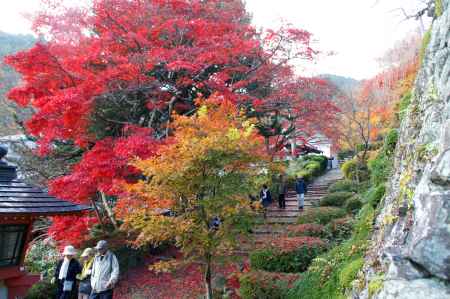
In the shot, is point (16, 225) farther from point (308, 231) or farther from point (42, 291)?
point (308, 231)

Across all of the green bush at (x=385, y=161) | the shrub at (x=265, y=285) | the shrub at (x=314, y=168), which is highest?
the shrub at (x=314, y=168)

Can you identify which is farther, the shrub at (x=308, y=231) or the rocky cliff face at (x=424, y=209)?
the shrub at (x=308, y=231)

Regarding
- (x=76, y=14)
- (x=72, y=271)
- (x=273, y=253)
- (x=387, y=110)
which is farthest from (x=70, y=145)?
(x=387, y=110)

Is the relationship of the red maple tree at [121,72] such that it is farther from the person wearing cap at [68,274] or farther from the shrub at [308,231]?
the shrub at [308,231]

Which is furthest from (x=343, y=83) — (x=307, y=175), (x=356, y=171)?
(x=356, y=171)

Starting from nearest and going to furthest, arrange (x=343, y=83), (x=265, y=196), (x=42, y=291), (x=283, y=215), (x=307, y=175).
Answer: (x=42, y=291)
(x=265, y=196)
(x=283, y=215)
(x=307, y=175)
(x=343, y=83)

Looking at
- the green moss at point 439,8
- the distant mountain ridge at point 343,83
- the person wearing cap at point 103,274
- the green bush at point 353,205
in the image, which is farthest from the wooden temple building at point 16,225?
the distant mountain ridge at point 343,83

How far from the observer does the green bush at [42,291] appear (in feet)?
30.8

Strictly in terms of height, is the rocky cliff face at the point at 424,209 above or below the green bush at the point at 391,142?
below

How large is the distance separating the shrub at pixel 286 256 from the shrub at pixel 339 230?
1.40 m

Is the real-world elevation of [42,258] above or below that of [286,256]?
below

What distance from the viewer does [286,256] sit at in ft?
28.5

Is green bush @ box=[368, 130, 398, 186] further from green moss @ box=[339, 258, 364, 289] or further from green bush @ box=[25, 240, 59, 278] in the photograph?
green bush @ box=[25, 240, 59, 278]

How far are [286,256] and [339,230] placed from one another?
2693mm
